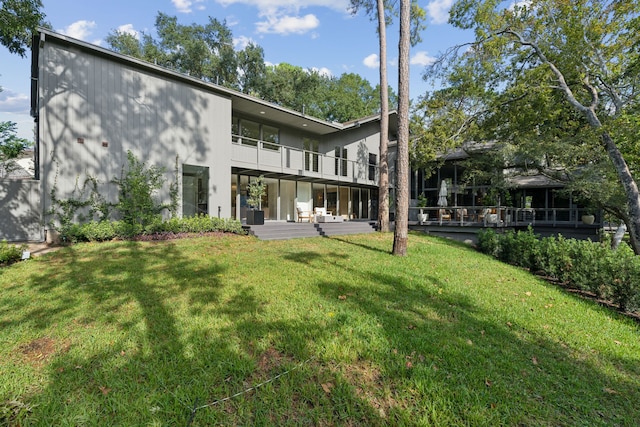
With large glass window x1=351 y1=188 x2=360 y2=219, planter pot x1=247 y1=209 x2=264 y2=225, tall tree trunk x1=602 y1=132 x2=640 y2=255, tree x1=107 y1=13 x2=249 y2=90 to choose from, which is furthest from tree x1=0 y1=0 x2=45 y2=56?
tall tree trunk x1=602 y1=132 x2=640 y2=255

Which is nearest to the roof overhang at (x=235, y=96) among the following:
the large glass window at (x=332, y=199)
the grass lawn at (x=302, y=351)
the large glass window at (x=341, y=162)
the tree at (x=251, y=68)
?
the large glass window at (x=341, y=162)

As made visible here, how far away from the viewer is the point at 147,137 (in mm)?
10281

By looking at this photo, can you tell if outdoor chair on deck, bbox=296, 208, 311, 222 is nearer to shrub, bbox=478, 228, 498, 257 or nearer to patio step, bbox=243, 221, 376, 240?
patio step, bbox=243, 221, 376, 240

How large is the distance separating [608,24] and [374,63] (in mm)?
8520

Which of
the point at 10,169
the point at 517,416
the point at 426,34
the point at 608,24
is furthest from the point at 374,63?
the point at 10,169

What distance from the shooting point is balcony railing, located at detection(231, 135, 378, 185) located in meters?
12.8

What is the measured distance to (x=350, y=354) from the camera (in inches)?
113

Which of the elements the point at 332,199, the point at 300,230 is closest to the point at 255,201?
the point at 300,230

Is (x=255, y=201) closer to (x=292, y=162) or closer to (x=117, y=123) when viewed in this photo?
(x=292, y=162)

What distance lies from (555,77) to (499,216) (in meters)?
6.47

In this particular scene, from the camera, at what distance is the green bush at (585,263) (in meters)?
5.27

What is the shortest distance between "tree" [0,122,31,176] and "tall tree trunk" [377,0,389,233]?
21.1 meters

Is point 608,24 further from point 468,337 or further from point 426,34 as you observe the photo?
point 468,337

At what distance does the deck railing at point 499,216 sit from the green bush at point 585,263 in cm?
585
